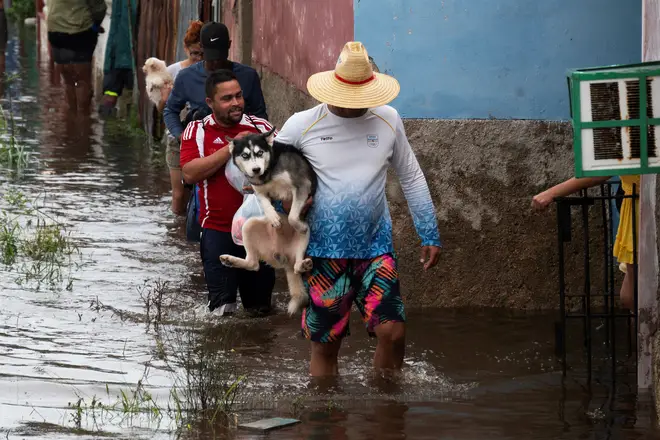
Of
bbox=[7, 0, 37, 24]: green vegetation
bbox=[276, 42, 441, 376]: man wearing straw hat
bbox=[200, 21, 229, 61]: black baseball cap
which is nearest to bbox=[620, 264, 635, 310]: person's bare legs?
bbox=[276, 42, 441, 376]: man wearing straw hat

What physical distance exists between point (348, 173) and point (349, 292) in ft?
1.98

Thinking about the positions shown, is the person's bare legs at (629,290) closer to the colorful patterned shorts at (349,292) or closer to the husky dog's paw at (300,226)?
the colorful patterned shorts at (349,292)

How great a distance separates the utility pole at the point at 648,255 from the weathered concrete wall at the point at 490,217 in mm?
2061

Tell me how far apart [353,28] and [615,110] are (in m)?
2.96

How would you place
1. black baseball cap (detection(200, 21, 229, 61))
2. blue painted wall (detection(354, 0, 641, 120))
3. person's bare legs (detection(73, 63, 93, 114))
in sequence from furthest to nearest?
person's bare legs (detection(73, 63, 93, 114))
black baseball cap (detection(200, 21, 229, 61))
blue painted wall (detection(354, 0, 641, 120))

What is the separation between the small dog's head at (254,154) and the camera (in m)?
6.46

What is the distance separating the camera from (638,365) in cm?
640

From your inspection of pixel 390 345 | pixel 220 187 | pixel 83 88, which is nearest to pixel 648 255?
pixel 390 345

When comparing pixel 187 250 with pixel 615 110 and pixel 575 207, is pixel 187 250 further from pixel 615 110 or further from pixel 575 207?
pixel 615 110

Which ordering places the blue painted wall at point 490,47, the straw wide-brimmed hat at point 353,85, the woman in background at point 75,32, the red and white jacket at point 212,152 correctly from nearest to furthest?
the straw wide-brimmed hat at point 353,85 → the red and white jacket at point 212,152 → the blue painted wall at point 490,47 → the woman in background at point 75,32

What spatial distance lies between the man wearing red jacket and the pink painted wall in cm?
123

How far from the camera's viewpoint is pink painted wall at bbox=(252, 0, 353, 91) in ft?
29.5

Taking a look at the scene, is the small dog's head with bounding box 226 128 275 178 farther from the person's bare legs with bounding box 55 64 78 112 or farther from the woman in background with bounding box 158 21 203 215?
the person's bare legs with bounding box 55 64 78 112

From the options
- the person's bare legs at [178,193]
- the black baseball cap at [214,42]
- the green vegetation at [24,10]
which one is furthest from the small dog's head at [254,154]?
the green vegetation at [24,10]
